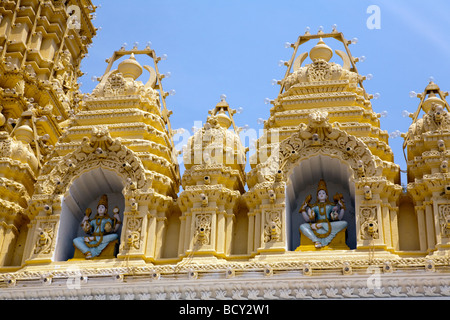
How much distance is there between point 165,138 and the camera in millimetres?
25031

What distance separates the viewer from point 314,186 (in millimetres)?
23094

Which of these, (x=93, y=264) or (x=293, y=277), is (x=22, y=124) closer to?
(x=93, y=264)

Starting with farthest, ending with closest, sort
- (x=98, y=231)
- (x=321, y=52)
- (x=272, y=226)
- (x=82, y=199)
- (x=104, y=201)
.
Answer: (x=321, y=52), (x=82, y=199), (x=104, y=201), (x=98, y=231), (x=272, y=226)

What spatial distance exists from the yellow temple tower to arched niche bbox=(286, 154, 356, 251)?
0.05 meters

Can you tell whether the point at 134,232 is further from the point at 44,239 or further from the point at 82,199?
the point at 82,199

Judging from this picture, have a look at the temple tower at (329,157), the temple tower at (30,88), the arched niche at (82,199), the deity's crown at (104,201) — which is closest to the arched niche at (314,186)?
the temple tower at (329,157)

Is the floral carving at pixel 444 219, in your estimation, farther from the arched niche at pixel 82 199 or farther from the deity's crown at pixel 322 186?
the arched niche at pixel 82 199

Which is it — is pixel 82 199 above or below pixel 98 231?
above

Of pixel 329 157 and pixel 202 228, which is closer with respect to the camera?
pixel 202 228

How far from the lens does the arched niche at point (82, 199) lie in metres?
22.9

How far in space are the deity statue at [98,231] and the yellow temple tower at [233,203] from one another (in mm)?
34

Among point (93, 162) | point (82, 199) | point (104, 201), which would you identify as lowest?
point (104, 201)

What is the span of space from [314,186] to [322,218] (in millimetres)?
1615

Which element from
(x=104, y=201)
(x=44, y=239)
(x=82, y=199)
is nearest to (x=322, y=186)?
(x=104, y=201)
